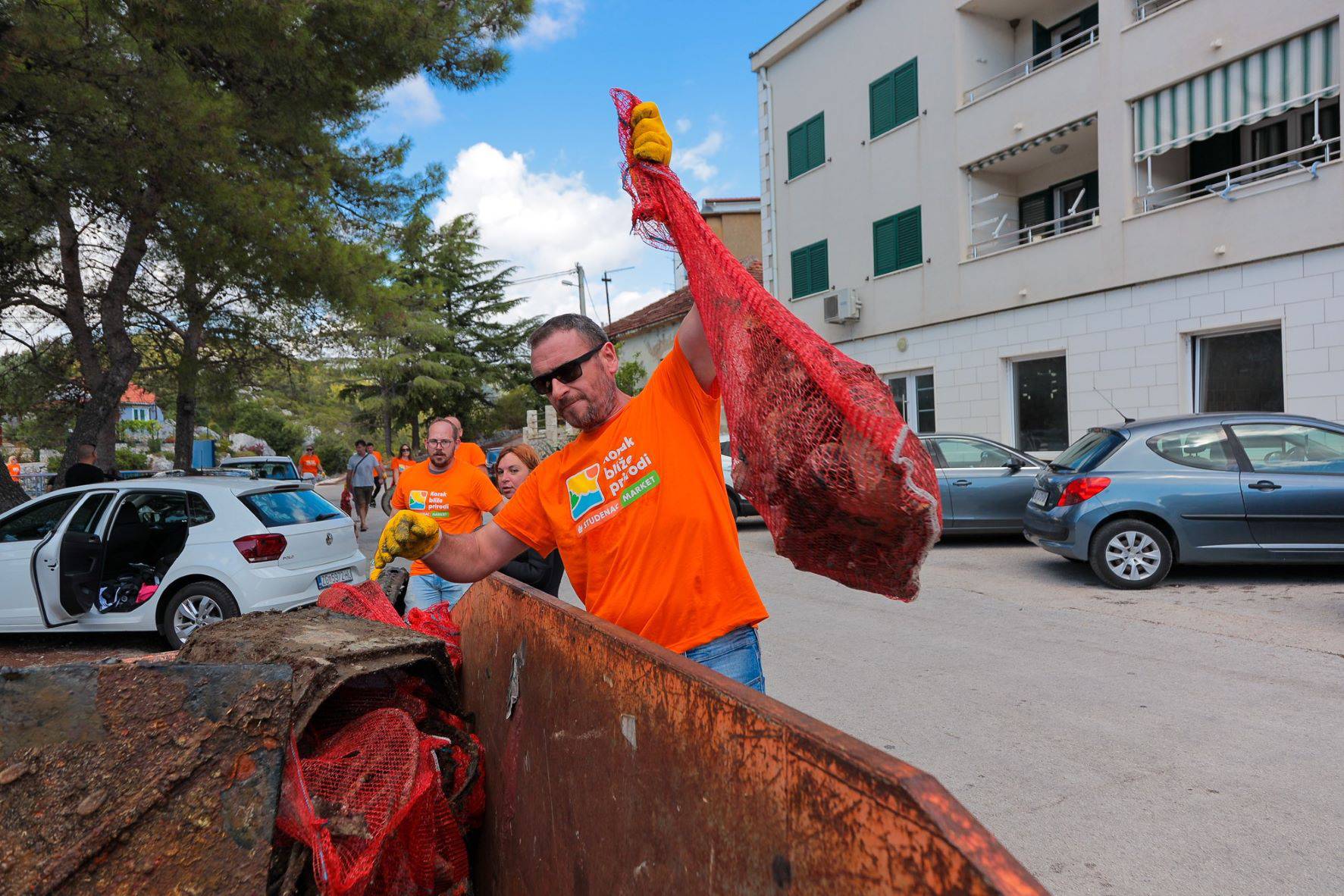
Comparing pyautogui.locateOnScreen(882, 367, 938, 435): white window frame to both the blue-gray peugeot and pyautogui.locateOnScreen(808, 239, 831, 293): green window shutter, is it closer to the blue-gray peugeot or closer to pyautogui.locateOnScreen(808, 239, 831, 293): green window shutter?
pyautogui.locateOnScreen(808, 239, 831, 293): green window shutter

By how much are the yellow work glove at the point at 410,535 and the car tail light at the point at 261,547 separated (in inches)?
199

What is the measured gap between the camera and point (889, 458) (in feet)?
5.04

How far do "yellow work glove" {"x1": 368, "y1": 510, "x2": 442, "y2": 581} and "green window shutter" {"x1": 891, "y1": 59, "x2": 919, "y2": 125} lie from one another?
16.7 meters

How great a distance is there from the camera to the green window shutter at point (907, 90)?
55.1 feet

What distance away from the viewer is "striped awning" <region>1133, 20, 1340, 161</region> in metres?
11.1

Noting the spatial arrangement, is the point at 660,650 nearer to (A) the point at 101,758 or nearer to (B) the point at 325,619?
(A) the point at 101,758

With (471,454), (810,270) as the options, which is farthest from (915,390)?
(471,454)

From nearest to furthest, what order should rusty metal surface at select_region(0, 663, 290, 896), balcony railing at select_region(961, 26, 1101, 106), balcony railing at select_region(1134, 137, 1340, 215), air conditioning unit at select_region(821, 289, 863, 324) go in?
1. rusty metal surface at select_region(0, 663, 290, 896)
2. balcony railing at select_region(1134, 137, 1340, 215)
3. balcony railing at select_region(961, 26, 1101, 106)
4. air conditioning unit at select_region(821, 289, 863, 324)

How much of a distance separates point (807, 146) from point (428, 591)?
1743 cm

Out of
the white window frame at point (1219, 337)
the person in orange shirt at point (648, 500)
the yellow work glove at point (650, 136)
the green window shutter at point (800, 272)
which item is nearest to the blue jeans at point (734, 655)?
the person in orange shirt at point (648, 500)

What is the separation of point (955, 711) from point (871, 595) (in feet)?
11.3

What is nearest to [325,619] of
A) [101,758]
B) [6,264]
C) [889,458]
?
[101,758]

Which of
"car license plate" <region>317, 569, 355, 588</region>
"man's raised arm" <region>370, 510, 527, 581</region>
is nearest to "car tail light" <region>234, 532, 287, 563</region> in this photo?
"car license plate" <region>317, 569, 355, 588</region>

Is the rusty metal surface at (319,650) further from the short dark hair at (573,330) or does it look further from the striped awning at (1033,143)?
the striped awning at (1033,143)
